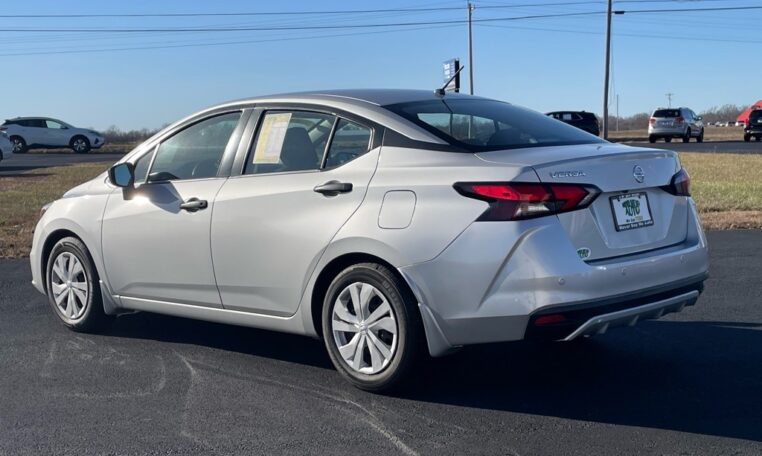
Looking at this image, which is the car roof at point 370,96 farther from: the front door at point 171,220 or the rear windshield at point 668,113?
the rear windshield at point 668,113

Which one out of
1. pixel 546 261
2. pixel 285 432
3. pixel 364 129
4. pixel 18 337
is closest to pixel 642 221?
pixel 546 261

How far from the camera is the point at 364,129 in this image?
4.94 meters

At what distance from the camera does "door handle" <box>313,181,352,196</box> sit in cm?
477

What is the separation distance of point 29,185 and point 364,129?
1654cm

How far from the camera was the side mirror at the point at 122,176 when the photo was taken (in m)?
5.82

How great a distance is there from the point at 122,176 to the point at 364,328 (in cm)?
216

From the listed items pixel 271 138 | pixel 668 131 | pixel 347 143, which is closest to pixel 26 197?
pixel 271 138

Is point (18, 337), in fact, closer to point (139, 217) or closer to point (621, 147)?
point (139, 217)

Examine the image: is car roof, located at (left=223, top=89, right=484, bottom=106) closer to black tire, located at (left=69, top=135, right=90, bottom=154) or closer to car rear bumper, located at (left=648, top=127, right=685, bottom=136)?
car rear bumper, located at (left=648, top=127, right=685, bottom=136)

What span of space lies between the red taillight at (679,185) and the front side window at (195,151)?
8.63ft

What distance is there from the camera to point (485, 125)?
507cm

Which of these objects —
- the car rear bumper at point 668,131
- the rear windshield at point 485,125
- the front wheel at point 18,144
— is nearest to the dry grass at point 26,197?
the rear windshield at point 485,125

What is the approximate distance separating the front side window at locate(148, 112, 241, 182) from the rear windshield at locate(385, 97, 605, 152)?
46.9 inches

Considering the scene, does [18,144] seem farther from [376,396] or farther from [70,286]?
[376,396]
